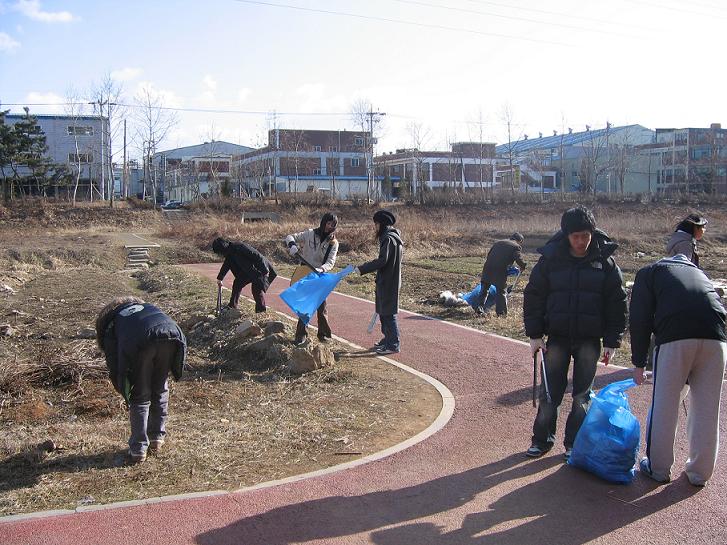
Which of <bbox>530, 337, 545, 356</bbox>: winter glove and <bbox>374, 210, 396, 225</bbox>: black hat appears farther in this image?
<bbox>374, 210, 396, 225</bbox>: black hat

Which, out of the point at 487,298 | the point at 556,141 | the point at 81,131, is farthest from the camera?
the point at 556,141

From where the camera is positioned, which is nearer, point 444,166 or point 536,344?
point 536,344

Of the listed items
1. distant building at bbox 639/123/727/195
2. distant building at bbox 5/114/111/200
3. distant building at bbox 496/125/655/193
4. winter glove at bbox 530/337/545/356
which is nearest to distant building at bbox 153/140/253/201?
distant building at bbox 5/114/111/200

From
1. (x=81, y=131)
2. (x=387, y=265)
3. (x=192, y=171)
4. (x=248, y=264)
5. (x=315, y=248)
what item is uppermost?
(x=81, y=131)

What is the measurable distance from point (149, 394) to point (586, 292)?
3.40 m

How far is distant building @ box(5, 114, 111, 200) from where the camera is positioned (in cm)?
6212

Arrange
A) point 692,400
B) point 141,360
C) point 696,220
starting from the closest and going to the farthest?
point 692,400, point 141,360, point 696,220

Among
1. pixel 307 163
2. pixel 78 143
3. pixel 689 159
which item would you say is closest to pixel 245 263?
pixel 78 143

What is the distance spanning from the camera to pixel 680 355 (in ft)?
15.6

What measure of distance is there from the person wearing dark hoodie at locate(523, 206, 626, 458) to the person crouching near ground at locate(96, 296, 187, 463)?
275 centimetres

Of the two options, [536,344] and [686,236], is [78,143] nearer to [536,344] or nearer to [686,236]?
[686,236]

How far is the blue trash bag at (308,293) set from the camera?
891 cm

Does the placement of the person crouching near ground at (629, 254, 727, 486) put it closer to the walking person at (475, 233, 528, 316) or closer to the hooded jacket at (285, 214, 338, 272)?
the hooded jacket at (285, 214, 338, 272)

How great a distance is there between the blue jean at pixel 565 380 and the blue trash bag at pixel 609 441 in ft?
0.77
